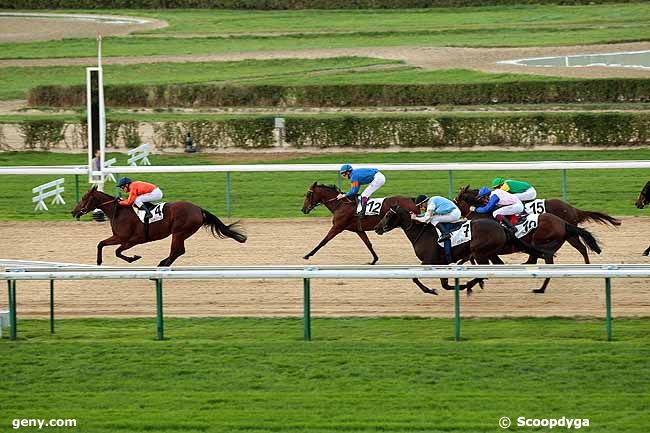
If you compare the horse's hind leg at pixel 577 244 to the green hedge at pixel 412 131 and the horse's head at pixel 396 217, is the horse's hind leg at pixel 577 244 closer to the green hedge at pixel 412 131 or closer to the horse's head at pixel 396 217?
the horse's head at pixel 396 217

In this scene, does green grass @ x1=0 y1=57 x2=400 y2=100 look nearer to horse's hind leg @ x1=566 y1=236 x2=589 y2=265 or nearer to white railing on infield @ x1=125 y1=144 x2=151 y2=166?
white railing on infield @ x1=125 y1=144 x2=151 y2=166

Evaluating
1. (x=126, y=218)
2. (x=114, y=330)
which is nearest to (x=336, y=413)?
(x=114, y=330)

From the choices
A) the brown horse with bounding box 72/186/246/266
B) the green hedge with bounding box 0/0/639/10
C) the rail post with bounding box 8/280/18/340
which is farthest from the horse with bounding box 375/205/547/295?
the green hedge with bounding box 0/0/639/10

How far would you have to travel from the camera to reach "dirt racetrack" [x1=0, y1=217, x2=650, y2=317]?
1175cm

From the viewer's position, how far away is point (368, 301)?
39.6 feet

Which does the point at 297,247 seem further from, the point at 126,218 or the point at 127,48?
the point at 127,48

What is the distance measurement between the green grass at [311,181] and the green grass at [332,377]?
673 cm

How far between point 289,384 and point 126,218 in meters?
4.98

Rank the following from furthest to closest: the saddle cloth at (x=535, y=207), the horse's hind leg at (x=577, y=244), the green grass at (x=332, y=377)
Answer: the saddle cloth at (x=535, y=207) → the horse's hind leg at (x=577, y=244) → the green grass at (x=332, y=377)

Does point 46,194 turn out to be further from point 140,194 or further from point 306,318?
point 306,318

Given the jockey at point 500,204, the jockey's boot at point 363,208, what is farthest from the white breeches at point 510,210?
the jockey's boot at point 363,208

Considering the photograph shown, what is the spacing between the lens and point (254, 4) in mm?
44438

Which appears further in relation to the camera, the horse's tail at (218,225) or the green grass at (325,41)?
the green grass at (325,41)

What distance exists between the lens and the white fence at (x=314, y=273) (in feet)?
33.7
